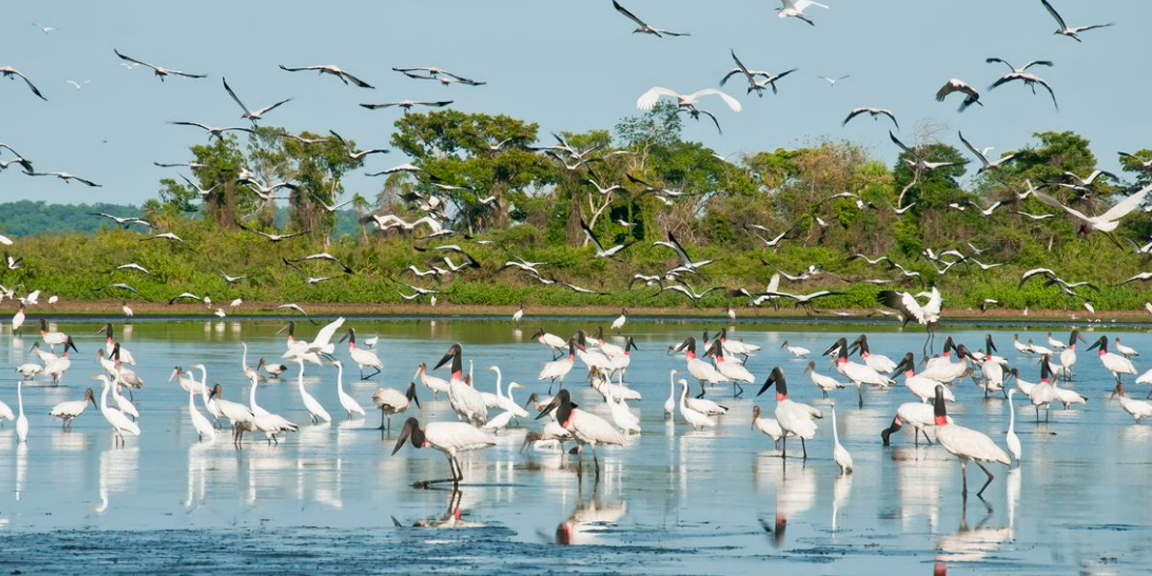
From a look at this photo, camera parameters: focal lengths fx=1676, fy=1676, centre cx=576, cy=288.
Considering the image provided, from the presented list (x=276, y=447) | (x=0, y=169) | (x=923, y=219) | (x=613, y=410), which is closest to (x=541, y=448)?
(x=613, y=410)

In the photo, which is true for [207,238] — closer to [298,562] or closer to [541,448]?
[541,448]

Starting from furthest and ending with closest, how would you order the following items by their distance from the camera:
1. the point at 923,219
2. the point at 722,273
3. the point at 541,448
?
the point at 923,219, the point at 722,273, the point at 541,448

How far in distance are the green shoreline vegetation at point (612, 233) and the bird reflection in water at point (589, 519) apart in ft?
129

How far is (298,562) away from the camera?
36.9ft

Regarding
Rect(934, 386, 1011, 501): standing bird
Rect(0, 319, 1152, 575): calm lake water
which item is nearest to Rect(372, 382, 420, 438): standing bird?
Rect(0, 319, 1152, 575): calm lake water

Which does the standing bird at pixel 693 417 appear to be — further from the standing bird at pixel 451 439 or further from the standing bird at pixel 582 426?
the standing bird at pixel 451 439

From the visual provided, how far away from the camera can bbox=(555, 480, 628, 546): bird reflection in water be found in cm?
1255

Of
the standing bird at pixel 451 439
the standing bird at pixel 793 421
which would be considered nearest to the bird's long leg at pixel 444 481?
the standing bird at pixel 451 439

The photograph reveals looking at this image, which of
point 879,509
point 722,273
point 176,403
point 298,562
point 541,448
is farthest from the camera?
point 722,273

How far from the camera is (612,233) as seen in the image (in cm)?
6994

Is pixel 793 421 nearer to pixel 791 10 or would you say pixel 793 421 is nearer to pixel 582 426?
pixel 582 426

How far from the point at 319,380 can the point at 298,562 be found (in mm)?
18175

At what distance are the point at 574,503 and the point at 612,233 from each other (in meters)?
55.8

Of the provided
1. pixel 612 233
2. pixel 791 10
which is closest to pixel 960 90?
pixel 791 10
